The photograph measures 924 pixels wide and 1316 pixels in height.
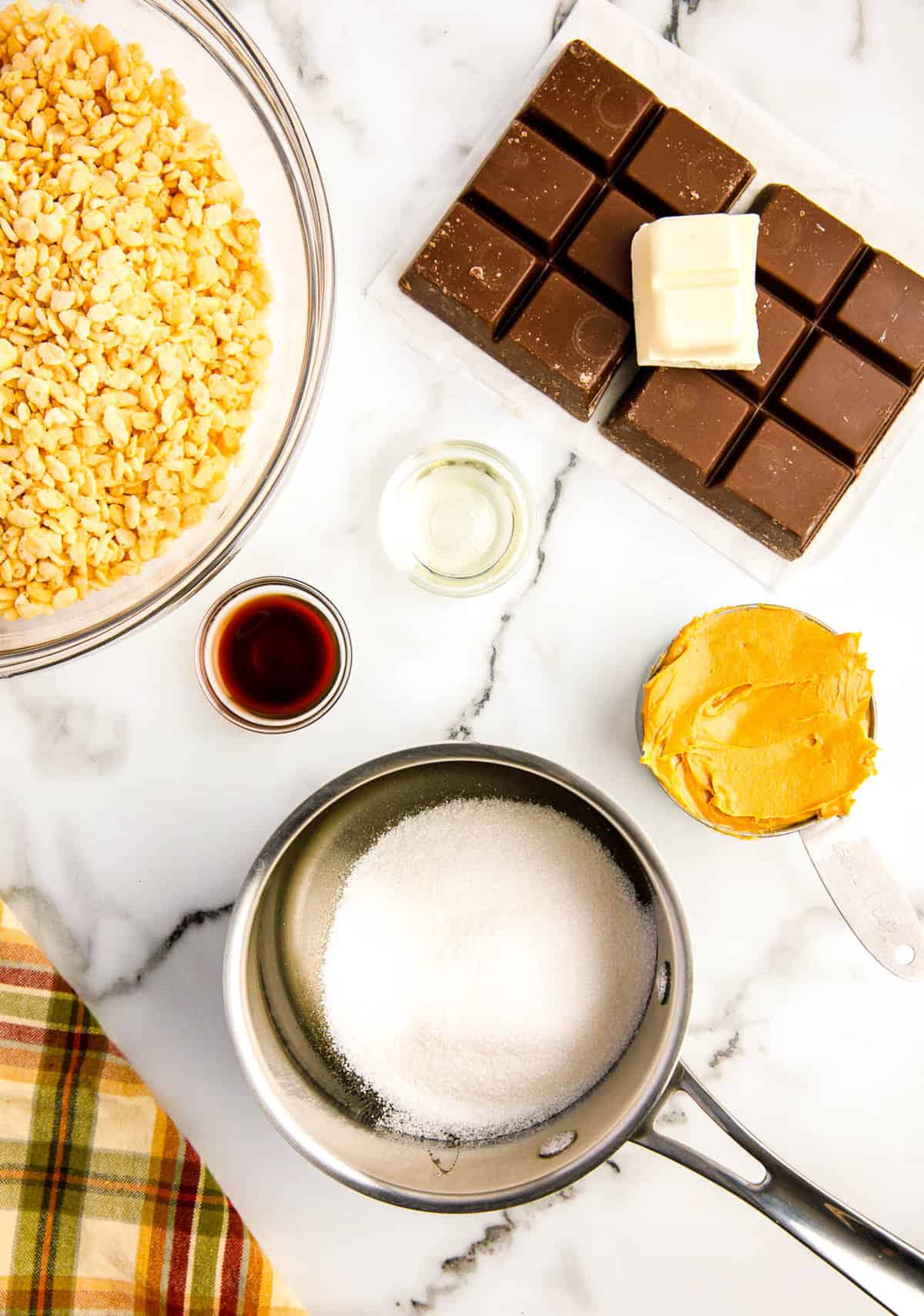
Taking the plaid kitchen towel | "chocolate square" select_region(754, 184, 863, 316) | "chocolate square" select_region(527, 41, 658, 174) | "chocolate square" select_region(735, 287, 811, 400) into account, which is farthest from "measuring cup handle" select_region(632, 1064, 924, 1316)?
"chocolate square" select_region(527, 41, 658, 174)

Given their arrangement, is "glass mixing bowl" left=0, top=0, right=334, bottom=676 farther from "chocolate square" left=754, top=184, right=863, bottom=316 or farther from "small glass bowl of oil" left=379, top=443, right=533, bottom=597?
"chocolate square" left=754, top=184, right=863, bottom=316

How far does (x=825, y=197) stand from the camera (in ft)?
4.20

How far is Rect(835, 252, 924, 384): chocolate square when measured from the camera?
1.20 m

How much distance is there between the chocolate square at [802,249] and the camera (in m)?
1.20

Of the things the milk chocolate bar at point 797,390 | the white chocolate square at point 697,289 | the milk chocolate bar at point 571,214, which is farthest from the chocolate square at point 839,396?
the milk chocolate bar at point 571,214

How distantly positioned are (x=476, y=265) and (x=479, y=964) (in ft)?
2.62

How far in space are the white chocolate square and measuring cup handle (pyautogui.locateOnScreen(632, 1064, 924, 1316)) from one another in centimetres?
77

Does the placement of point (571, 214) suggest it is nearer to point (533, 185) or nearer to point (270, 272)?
→ point (533, 185)

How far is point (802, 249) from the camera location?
47.3 inches

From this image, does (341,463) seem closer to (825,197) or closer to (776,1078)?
(825,197)

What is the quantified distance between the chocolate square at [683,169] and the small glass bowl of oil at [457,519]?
36cm

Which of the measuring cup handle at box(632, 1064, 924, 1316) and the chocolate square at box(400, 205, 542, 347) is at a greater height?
the chocolate square at box(400, 205, 542, 347)

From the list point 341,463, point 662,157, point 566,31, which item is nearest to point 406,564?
point 341,463

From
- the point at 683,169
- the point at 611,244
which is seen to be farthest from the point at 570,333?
the point at 683,169
